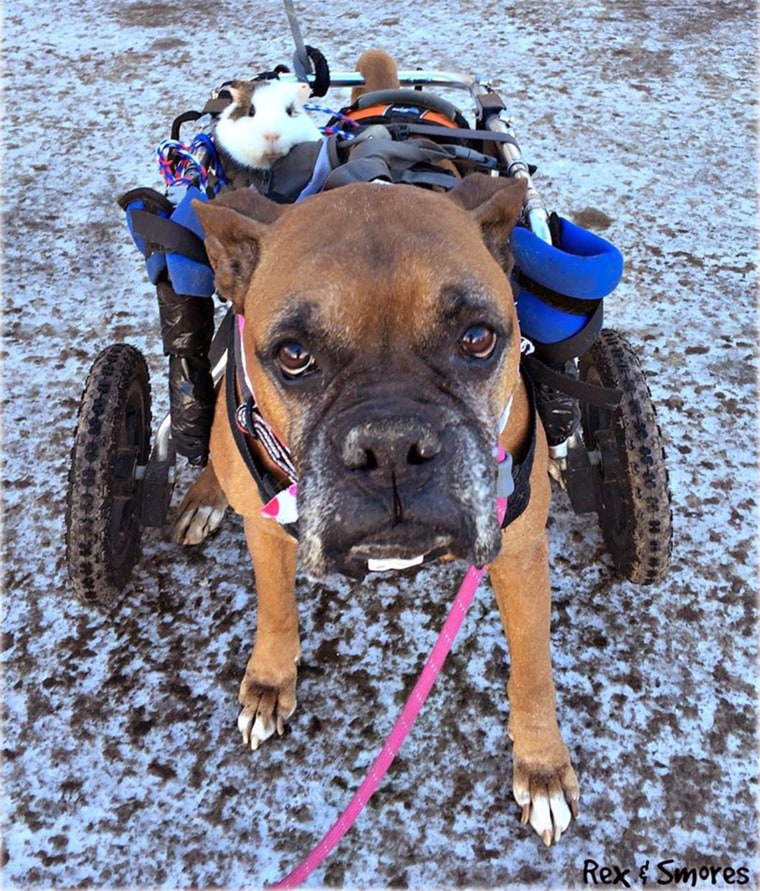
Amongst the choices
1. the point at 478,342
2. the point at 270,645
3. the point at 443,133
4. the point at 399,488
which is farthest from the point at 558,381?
the point at 270,645

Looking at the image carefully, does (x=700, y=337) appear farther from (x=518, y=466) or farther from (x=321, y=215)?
(x=321, y=215)

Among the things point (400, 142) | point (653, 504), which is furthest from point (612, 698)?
point (400, 142)

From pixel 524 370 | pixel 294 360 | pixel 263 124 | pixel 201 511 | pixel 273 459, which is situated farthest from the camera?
pixel 201 511

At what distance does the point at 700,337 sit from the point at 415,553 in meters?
2.67

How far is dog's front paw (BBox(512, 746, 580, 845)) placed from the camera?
224 centimetres

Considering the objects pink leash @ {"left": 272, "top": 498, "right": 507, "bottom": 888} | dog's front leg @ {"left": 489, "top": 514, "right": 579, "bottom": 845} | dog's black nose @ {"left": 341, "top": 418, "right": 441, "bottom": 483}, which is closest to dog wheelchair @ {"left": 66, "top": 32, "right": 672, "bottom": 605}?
dog's front leg @ {"left": 489, "top": 514, "right": 579, "bottom": 845}

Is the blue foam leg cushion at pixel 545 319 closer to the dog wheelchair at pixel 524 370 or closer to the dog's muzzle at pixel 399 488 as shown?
the dog wheelchair at pixel 524 370

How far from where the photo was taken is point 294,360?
189 centimetres

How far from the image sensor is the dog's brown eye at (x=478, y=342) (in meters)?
1.88

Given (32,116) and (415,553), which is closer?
(415,553)

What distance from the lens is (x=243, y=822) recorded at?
7.57 feet

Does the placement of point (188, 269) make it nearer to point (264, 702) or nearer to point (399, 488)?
point (399, 488)

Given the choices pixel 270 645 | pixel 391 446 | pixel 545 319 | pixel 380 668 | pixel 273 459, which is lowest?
pixel 380 668

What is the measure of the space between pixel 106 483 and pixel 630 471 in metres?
1.74
